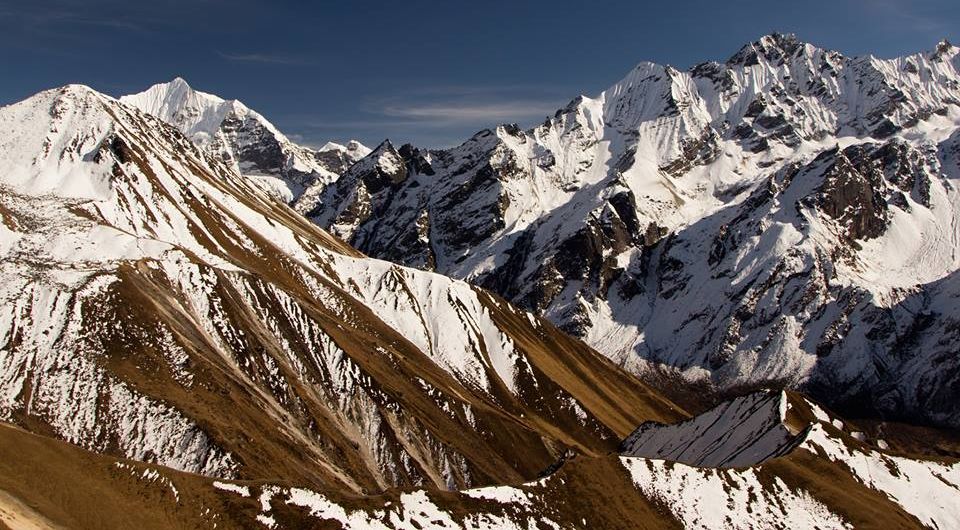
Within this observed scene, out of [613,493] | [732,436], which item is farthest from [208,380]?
[732,436]

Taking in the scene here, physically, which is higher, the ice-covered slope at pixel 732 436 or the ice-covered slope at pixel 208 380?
the ice-covered slope at pixel 208 380

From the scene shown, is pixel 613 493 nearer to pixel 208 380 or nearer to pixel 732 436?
pixel 732 436

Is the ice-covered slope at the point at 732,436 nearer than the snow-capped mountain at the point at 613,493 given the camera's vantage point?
No

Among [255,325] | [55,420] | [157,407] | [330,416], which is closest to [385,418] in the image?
[330,416]

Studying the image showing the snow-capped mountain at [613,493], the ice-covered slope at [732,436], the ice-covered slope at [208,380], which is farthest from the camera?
the ice-covered slope at [208,380]

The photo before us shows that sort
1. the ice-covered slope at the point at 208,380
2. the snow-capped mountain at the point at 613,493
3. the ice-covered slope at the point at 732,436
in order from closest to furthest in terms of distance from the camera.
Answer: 1. the snow-capped mountain at the point at 613,493
2. the ice-covered slope at the point at 732,436
3. the ice-covered slope at the point at 208,380

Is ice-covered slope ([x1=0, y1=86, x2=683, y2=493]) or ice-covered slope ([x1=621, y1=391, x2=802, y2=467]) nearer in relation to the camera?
ice-covered slope ([x1=621, y1=391, x2=802, y2=467])

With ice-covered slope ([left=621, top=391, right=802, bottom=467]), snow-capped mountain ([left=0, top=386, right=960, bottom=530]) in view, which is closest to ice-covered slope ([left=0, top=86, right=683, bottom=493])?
ice-covered slope ([left=621, top=391, right=802, bottom=467])

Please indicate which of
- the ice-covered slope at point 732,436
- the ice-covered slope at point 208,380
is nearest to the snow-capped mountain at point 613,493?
the ice-covered slope at point 732,436

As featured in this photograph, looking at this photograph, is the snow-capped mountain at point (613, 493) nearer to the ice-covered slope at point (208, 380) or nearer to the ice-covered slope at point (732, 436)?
the ice-covered slope at point (732, 436)

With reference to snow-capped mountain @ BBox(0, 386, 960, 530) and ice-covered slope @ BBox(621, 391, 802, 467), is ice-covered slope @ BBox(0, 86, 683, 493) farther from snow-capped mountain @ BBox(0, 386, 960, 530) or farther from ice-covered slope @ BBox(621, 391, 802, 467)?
snow-capped mountain @ BBox(0, 386, 960, 530)

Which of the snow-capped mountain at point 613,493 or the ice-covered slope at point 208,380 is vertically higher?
the ice-covered slope at point 208,380
